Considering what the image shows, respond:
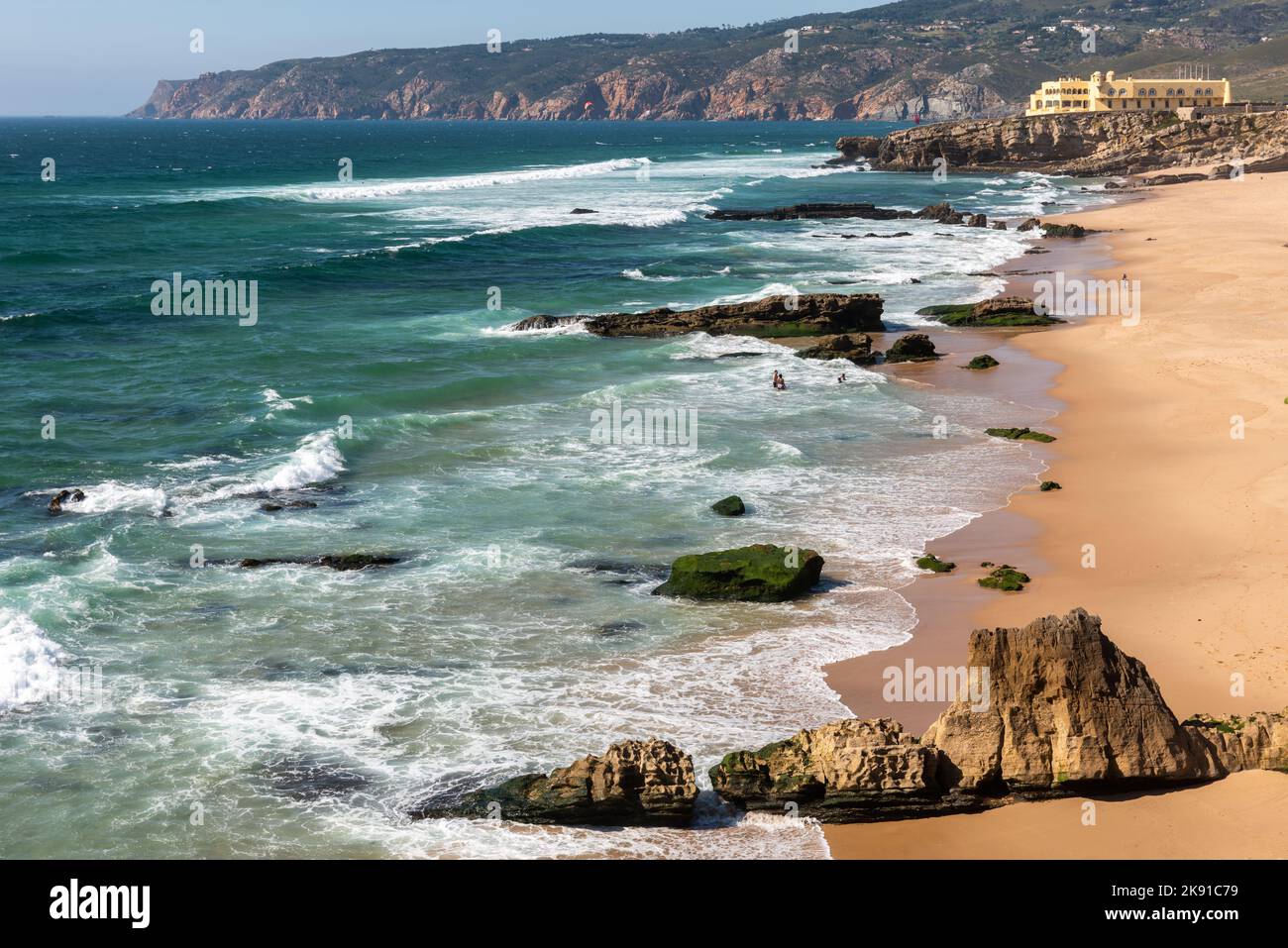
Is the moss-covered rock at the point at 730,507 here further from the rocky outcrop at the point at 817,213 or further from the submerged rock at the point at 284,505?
the rocky outcrop at the point at 817,213

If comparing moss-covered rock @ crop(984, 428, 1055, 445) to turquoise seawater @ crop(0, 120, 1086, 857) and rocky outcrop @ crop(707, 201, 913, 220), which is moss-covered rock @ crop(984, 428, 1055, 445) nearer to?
turquoise seawater @ crop(0, 120, 1086, 857)

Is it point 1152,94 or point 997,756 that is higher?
point 1152,94

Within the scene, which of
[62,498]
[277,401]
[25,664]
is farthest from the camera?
[277,401]

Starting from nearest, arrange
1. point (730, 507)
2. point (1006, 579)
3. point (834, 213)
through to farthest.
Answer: point (1006, 579)
point (730, 507)
point (834, 213)

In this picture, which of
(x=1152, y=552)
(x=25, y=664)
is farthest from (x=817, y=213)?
(x=25, y=664)

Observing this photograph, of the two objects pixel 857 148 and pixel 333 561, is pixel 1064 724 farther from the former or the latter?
pixel 857 148

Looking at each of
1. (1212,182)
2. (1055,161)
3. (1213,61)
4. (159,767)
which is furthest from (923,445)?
(1213,61)
